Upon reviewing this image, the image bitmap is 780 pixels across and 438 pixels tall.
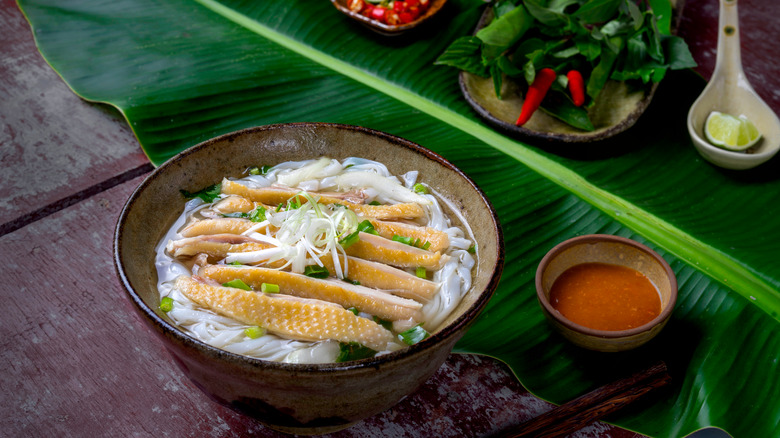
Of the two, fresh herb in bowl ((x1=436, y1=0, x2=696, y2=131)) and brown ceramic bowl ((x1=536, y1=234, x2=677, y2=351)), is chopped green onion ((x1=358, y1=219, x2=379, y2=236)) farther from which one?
fresh herb in bowl ((x1=436, y1=0, x2=696, y2=131))

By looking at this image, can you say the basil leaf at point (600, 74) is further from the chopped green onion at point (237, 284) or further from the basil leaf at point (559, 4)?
the chopped green onion at point (237, 284)

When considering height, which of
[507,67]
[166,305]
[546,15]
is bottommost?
[166,305]

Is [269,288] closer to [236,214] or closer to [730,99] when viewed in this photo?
[236,214]

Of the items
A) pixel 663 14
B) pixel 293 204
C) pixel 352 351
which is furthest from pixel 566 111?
pixel 352 351

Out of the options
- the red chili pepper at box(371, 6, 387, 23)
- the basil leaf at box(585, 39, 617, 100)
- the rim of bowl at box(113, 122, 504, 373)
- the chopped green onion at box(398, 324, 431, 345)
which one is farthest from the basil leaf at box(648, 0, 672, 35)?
the chopped green onion at box(398, 324, 431, 345)

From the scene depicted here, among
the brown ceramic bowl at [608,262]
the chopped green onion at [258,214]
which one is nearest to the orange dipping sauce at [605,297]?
the brown ceramic bowl at [608,262]

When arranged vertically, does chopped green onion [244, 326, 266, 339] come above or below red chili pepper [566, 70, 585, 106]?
below

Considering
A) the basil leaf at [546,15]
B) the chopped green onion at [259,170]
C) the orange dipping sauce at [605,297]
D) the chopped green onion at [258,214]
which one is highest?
the basil leaf at [546,15]
